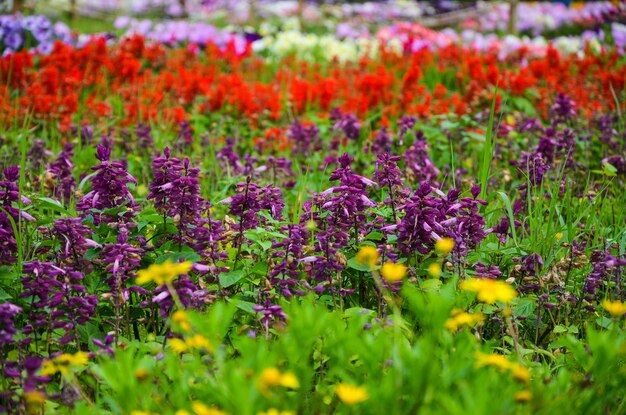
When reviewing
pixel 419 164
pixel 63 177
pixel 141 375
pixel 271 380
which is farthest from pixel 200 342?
pixel 419 164

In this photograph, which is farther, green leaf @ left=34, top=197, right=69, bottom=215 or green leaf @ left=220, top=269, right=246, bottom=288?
green leaf @ left=34, top=197, right=69, bottom=215

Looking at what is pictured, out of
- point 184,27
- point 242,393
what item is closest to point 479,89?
point 242,393

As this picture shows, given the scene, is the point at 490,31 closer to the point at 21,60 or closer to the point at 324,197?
the point at 21,60

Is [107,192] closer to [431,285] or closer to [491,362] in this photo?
[431,285]

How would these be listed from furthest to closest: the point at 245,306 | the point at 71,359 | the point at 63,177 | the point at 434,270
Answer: the point at 63,177 < the point at 245,306 < the point at 434,270 < the point at 71,359

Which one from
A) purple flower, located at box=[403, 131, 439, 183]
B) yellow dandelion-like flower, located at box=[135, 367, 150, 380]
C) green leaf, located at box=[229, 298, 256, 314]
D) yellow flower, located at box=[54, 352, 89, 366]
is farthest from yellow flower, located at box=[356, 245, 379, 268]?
purple flower, located at box=[403, 131, 439, 183]

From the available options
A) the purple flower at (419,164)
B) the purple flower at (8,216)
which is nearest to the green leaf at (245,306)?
the purple flower at (8,216)

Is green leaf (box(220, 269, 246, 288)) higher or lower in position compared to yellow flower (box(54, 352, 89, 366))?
lower

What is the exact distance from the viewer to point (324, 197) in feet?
8.00

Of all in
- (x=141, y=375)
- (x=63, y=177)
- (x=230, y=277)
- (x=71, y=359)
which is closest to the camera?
(x=141, y=375)

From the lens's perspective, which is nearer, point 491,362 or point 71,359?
point 491,362

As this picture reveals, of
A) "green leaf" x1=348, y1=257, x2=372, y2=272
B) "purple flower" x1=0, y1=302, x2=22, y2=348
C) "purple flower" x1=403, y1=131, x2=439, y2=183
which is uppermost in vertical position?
"purple flower" x1=0, y1=302, x2=22, y2=348

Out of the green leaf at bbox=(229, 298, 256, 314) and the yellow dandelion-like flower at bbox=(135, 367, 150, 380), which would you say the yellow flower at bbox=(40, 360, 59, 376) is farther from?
the green leaf at bbox=(229, 298, 256, 314)

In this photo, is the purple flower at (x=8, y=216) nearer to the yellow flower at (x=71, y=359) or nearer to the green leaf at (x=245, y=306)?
the yellow flower at (x=71, y=359)
